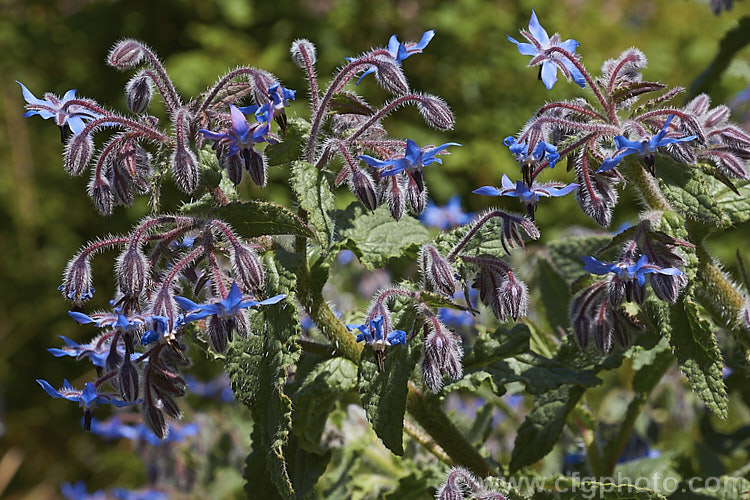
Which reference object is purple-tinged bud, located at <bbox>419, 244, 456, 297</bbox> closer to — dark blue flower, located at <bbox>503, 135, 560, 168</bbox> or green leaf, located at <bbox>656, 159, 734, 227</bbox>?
dark blue flower, located at <bbox>503, 135, 560, 168</bbox>

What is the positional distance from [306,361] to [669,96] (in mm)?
736

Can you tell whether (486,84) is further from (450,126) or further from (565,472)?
(450,126)

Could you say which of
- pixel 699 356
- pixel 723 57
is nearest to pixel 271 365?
pixel 699 356

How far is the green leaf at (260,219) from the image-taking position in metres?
1.21

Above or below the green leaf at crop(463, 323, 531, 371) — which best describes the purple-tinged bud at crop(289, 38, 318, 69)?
above

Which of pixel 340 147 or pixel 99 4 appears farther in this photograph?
pixel 99 4

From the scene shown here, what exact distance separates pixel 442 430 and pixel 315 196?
49cm

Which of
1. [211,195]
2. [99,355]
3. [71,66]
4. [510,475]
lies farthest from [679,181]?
[71,66]

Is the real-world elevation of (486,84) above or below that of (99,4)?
below

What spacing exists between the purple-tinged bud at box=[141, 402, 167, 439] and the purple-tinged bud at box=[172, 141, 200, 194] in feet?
1.23

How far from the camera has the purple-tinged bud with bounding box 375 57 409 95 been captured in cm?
134

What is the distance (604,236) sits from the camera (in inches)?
69.7

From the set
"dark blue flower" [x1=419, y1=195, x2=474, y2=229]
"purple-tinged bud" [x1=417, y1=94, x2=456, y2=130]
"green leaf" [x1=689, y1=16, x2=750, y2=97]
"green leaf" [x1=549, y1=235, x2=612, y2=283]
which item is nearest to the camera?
"purple-tinged bud" [x1=417, y1=94, x2=456, y2=130]

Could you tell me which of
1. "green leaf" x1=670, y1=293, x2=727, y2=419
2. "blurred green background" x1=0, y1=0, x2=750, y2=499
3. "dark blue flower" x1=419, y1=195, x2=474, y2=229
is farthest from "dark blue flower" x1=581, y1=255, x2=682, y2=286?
"blurred green background" x1=0, y1=0, x2=750, y2=499
